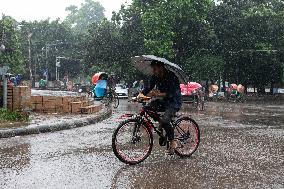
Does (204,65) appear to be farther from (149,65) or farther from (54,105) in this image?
(149,65)

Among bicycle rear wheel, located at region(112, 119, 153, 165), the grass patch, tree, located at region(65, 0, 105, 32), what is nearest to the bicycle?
bicycle rear wheel, located at region(112, 119, 153, 165)

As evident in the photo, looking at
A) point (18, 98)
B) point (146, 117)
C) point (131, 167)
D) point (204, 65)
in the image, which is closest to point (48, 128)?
point (18, 98)

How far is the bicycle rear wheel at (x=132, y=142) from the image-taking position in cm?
704

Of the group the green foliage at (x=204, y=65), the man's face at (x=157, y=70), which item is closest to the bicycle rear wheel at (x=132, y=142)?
the man's face at (x=157, y=70)

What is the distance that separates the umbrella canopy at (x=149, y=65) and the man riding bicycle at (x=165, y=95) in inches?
4.3

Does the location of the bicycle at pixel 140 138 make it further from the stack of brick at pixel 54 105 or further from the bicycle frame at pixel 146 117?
the stack of brick at pixel 54 105

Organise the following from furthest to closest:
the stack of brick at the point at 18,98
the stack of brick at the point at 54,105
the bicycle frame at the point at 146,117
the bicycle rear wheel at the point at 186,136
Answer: the stack of brick at the point at 54,105 < the stack of brick at the point at 18,98 < the bicycle rear wheel at the point at 186,136 < the bicycle frame at the point at 146,117

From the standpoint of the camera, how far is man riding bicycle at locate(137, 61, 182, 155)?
744cm

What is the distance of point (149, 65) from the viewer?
8.00m

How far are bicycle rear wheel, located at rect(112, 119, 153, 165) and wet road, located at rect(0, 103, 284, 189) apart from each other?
174 millimetres

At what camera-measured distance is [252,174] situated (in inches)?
244

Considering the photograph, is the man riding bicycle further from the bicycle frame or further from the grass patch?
the grass patch

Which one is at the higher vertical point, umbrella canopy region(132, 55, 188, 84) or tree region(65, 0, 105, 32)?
tree region(65, 0, 105, 32)

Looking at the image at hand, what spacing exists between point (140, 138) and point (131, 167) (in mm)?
723
